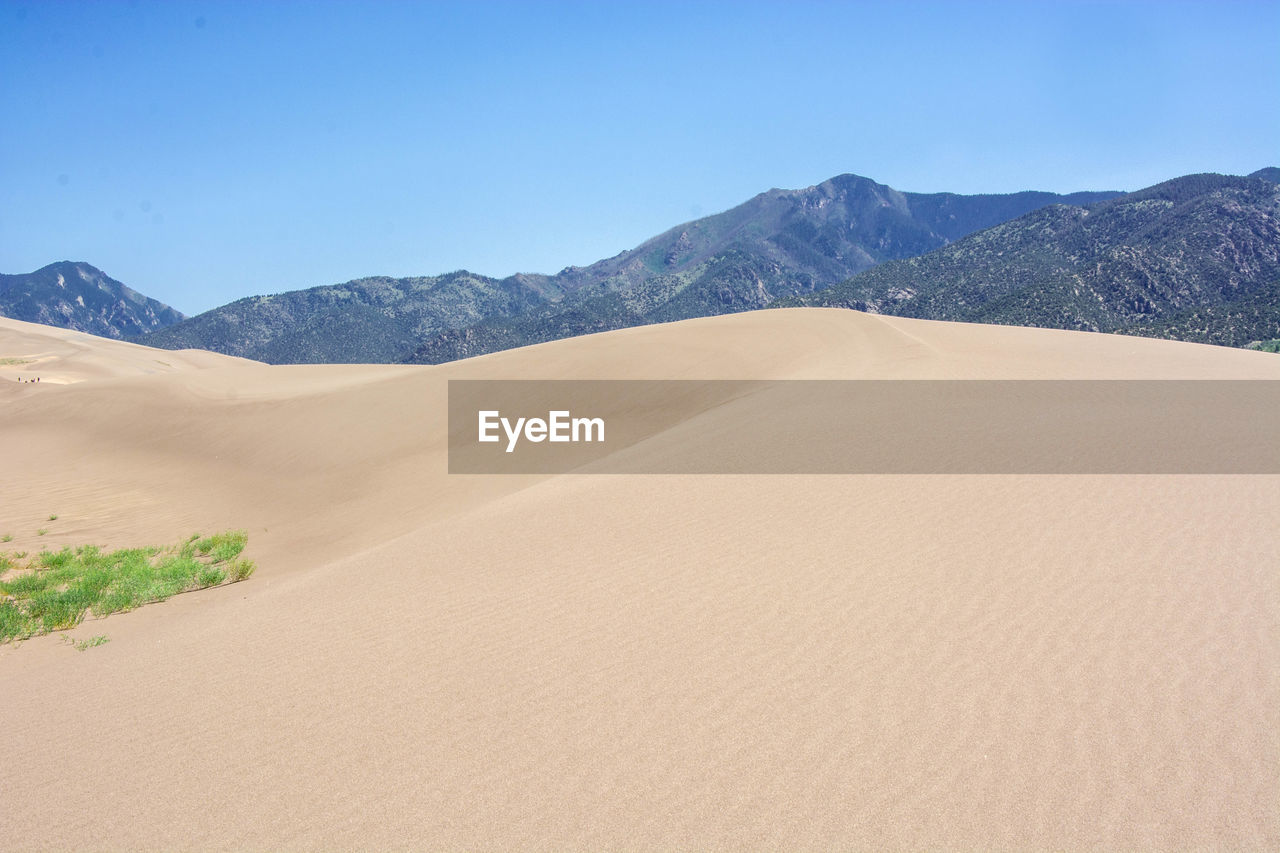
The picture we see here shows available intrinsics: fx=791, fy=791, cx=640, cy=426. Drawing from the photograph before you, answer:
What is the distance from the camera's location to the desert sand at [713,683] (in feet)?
13.2

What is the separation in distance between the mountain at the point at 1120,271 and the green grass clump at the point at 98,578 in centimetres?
6119

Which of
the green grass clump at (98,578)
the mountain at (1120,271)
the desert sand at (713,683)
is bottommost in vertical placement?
the green grass clump at (98,578)

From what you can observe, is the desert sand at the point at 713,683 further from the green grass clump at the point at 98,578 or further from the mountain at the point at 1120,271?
the mountain at the point at 1120,271

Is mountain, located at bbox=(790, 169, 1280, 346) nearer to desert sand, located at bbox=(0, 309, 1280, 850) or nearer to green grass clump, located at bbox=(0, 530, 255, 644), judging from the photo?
desert sand, located at bbox=(0, 309, 1280, 850)

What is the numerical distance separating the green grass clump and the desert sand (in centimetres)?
44

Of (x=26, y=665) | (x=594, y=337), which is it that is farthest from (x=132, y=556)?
(x=594, y=337)

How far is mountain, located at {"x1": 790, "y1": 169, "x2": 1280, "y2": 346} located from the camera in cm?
7231

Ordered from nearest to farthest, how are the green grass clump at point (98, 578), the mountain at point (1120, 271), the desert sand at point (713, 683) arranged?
1. the desert sand at point (713, 683)
2. the green grass clump at point (98, 578)
3. the mountain at point (1120, 271)

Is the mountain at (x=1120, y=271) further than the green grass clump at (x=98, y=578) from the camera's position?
Yes

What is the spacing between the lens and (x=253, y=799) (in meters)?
4.38

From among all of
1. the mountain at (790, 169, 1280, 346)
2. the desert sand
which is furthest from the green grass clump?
the mountain at (790, 169, 1280, 346)

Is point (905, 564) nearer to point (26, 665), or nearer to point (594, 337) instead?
point (26, 665)

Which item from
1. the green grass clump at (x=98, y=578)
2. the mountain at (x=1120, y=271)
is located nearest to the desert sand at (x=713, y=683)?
the green grass clump at (x=98, y=578)

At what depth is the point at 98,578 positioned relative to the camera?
405 inches
